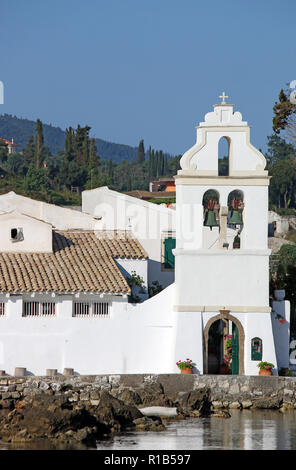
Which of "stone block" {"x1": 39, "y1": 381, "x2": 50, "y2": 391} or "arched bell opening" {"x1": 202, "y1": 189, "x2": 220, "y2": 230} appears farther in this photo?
"arched bell opening" {"x1": 202, "y1": 189, "x2": 220, "y2": 230}

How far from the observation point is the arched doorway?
1287 inches

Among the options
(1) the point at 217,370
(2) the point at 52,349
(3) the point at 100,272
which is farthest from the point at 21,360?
(1) the point at 217,370

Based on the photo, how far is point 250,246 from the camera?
33.0m

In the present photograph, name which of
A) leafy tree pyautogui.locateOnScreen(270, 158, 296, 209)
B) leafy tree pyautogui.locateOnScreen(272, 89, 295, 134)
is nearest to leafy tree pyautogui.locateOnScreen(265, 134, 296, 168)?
leafy tree pyautogui.locateOnScreen(270, 158, 296, 209)

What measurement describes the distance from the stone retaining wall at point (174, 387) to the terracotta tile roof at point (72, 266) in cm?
274

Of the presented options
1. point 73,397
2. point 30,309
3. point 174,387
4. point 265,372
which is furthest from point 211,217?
point 73,397

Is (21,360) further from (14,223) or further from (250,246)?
(250,246)

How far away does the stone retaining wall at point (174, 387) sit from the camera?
3120 centimetres

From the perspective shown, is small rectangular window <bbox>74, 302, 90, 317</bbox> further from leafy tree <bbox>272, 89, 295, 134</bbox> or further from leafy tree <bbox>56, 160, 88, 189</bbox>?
leafy tree <bbox>56, 160, 88, 189</bbox>

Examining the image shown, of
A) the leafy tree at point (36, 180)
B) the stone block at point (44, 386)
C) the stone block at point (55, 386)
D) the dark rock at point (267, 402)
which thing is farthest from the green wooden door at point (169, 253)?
the leafy tree at point (36, 180)

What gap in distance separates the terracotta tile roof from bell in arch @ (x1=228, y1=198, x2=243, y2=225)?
3.71 metres

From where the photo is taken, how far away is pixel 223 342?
3438 centimetres

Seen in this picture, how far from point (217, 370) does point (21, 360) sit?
609 cm

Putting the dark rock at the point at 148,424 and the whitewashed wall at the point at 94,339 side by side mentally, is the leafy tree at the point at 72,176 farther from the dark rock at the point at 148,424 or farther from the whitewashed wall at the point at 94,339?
the dark rock at the point at 148,424
